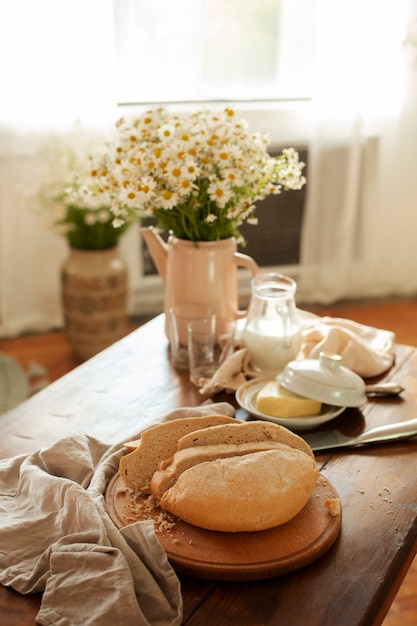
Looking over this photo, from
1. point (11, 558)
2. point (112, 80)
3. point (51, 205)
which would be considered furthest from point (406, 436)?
point (112, 80)

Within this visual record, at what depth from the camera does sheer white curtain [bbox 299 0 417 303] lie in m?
3.42

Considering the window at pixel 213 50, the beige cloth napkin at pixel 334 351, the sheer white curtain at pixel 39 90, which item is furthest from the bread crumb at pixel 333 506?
the window at pixel 213 50

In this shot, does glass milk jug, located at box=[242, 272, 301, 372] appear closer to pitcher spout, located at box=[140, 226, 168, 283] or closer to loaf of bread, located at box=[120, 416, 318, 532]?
pitcher spout, located at box=[140, 226, 168, 283]

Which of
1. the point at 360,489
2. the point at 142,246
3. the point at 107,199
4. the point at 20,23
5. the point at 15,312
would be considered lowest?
the point at 15,312

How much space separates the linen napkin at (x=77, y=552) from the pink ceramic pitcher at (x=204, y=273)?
566 mm

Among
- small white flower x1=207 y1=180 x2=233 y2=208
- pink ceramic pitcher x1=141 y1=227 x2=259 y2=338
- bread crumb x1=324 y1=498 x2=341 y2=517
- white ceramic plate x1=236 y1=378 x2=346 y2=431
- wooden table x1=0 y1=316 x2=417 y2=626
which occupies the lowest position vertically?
wooden table x1=0 y1=316 x2=417 y2=626

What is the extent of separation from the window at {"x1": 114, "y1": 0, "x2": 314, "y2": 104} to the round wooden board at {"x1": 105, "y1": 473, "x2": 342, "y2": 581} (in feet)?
8.21

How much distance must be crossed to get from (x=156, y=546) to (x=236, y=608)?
128 millimetres

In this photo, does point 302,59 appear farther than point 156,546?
Yes

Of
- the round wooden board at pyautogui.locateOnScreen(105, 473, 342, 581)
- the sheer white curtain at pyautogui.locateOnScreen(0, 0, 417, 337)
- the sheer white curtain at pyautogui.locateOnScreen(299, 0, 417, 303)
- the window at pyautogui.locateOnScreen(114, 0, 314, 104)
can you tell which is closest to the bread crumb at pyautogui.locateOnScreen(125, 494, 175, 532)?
the round wooden board at pyautogui.locateOnScreen(105, 473, 342, 581)

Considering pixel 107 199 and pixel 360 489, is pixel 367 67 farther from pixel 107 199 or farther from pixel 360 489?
pixel 360 489

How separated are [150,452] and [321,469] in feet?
0.98

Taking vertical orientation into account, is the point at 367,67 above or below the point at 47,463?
above

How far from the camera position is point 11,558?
3.42 ft
